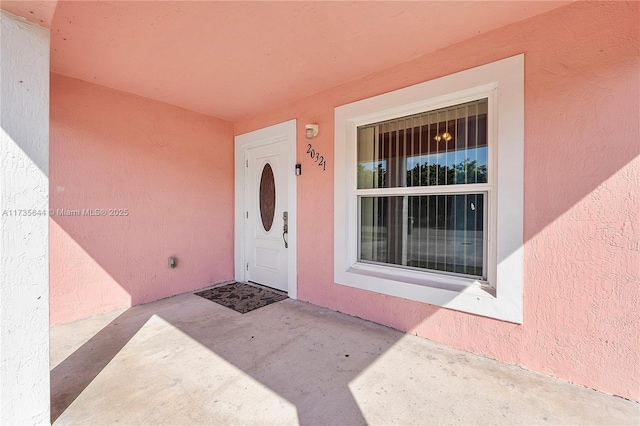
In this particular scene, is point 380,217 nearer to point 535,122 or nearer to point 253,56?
point 535,122

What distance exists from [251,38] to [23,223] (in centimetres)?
207

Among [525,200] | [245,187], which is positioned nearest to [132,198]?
[245,187]

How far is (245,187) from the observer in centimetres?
471

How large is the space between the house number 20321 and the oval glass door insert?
0.94 metres

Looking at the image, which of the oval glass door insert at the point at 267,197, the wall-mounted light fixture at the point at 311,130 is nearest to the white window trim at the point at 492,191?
the wall-mounted light fixture at the point at 311,130

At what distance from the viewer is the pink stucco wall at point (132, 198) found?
3150mm

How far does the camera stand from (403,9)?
6.93 feet

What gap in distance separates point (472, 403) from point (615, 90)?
2.32 meters

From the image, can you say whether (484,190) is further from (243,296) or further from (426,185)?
(243,296)

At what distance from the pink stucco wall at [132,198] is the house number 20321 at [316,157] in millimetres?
1722

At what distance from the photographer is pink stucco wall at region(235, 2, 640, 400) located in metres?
1.92

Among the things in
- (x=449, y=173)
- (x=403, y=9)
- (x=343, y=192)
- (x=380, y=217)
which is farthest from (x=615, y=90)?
(x=343, y=192)

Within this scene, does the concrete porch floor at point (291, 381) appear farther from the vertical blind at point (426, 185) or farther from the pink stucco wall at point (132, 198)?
the vertical blind at point (426, 185)

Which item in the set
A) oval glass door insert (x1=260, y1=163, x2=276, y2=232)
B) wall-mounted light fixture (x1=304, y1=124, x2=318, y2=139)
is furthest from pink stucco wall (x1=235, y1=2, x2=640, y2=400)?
oval glass door insert (x1=260, y1=163, x2=276, y2=232)
